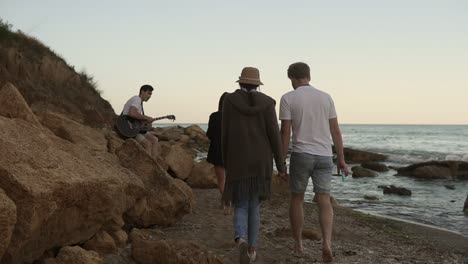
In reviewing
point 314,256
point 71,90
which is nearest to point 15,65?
point 71,90

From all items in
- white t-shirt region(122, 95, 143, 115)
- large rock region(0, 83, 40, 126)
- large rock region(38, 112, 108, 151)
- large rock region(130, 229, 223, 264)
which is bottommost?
large rock region(130, 229, 223, 264)

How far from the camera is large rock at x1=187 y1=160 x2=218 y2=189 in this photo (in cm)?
932

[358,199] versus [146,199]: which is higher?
[146,199]

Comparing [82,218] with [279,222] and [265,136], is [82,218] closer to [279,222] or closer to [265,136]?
[265,136]

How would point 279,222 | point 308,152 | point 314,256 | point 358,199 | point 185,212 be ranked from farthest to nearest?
point 358,199 → point 279,222 → point 185,212 → point 314,256 → point 308,152

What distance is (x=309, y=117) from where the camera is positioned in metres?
4.71

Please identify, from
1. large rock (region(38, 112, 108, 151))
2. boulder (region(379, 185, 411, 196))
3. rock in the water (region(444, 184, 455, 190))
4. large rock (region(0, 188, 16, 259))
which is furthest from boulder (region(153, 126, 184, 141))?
large rock (region(0, 188, 16, 259))

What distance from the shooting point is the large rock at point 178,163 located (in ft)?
29.5

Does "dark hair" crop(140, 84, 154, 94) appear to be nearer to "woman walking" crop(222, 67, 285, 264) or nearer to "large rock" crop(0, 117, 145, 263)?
"large rock" crop(0, 117, 145, 263)

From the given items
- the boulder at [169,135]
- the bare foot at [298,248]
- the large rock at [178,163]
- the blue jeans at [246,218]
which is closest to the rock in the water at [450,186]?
the large rock at [178,163]

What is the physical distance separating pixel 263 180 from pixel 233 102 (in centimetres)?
78

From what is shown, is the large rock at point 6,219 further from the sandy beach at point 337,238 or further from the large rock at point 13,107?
the large rock at point 13,107

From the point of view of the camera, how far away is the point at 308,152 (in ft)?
15.4

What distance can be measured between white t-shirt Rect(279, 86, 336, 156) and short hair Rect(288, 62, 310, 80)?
0.17 m
